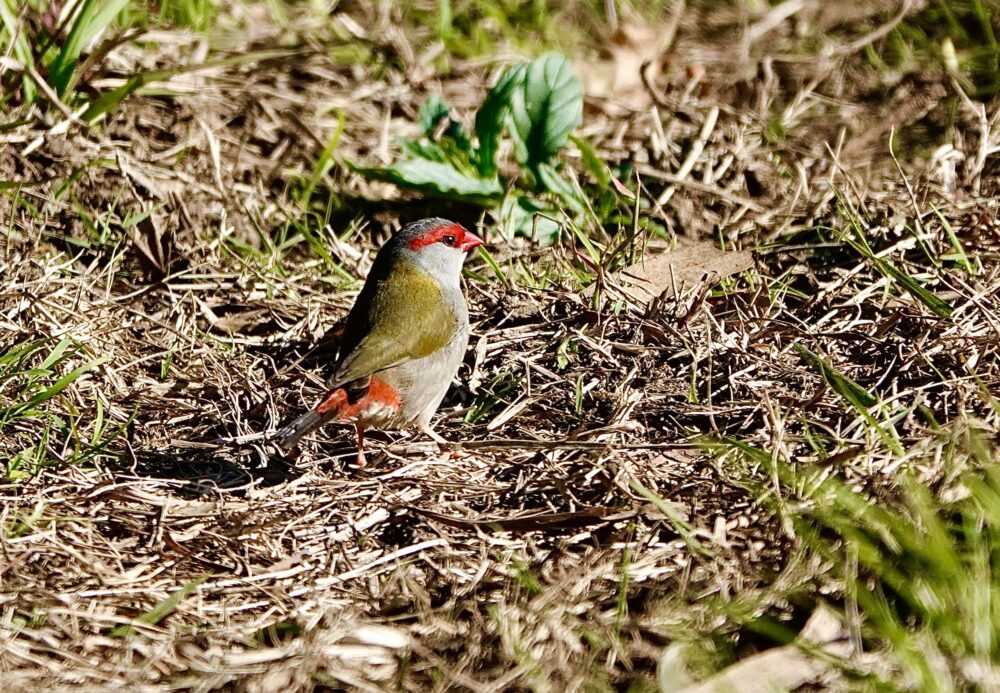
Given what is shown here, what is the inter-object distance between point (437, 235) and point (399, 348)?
0.63m

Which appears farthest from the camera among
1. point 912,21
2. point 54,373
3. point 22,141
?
point 912,21

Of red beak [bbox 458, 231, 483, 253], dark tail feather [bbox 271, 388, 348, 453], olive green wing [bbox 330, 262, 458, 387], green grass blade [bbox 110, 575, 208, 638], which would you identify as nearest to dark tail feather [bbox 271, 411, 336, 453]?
dark tail feather [bbox 271, 388, 348, 453]

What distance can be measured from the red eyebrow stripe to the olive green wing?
101 millimetres

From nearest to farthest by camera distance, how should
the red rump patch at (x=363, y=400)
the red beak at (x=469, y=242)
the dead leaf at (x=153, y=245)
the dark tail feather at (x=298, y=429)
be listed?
1. the dark tail feather at (x=298, y=429)
2. the red rump patch at (x=363, y=400)
3. the red beak at (x=469, y=242)
4. the dead leaf at (x=153, y=245)

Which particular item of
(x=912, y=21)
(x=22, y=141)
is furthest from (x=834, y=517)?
(x=912, y=21)

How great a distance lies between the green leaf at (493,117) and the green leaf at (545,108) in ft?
0.13

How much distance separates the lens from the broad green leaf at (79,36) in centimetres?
525

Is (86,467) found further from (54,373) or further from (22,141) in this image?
(22,141)

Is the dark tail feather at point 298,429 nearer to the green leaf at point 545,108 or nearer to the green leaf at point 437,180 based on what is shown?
the green leaf at point 437,180

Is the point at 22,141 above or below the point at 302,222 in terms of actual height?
above

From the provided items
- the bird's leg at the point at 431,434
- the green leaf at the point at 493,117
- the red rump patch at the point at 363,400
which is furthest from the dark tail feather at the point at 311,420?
the green leaf at the point at 493,117

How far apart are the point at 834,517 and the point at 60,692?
6.53ft

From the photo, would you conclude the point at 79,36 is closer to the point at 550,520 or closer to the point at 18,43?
the point at 18,43

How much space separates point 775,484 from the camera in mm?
3457
